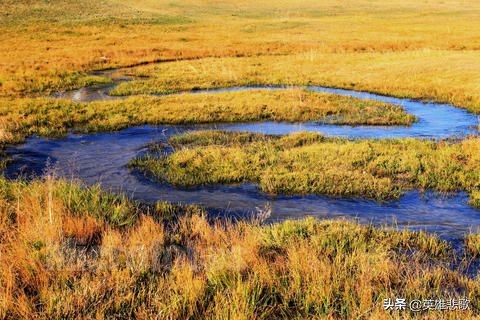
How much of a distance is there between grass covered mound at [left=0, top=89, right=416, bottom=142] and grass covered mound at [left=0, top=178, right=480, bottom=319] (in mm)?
12286

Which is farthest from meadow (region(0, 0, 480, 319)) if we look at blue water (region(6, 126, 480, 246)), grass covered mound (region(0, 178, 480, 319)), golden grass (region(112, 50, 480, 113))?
blue water (region(6, 126, 480, 246))

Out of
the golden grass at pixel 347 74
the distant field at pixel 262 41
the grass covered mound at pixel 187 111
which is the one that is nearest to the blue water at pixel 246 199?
the grass covered mound at pixel 187 111

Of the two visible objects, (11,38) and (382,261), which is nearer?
(382,261)

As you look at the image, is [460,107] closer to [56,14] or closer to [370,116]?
[370,116]

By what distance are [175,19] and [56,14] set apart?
22601 millimetres

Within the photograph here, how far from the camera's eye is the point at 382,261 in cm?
720

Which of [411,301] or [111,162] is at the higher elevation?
[411,301]

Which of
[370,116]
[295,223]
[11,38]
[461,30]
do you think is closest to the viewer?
[295,223]

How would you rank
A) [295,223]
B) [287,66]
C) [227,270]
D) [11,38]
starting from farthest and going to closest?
[11,38]
[287,66]
[295,223]
[227,270]

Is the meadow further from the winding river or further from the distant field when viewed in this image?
the winding river

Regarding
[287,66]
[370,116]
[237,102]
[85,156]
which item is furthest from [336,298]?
[287,66]

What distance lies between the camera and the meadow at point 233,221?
6.31m

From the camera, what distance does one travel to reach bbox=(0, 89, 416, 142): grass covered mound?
20.8 metres

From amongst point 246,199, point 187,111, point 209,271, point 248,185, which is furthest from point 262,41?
point 209,271
